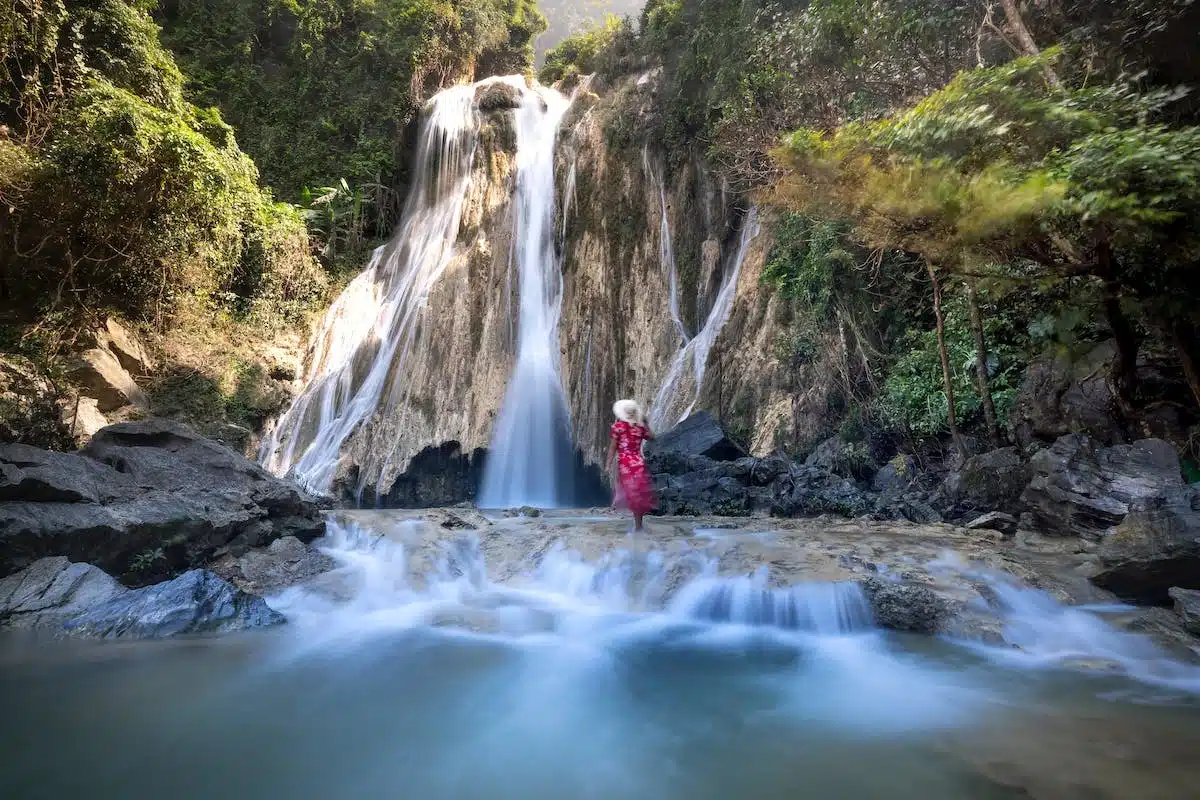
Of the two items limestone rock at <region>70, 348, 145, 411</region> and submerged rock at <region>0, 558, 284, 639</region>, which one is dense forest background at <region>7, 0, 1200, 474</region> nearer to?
limestone rock at <region>70, 348, 145, 411</region>

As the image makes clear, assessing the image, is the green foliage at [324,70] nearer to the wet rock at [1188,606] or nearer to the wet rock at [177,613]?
the wet rock at [177,613]

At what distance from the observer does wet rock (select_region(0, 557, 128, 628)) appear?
4.84 meters

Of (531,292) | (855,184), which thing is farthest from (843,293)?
(531,292)

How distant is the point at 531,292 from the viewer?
16.2 m

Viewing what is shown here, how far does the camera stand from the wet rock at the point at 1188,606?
13.6ft

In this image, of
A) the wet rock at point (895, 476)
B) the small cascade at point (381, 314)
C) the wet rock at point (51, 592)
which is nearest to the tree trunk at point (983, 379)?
the wet rock at point (895, 476)

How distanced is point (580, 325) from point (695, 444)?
18.9ft

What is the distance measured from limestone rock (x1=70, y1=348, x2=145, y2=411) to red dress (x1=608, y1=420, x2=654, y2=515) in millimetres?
10649

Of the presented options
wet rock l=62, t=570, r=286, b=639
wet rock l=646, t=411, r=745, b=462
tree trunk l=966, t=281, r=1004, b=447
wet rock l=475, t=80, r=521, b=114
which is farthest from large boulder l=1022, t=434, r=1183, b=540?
wet rock l=475, t=80, r=521, b=114

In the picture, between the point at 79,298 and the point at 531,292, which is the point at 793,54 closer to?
the point at 531,292

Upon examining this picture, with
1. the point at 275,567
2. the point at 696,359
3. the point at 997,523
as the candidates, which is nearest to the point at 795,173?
the point at 997,523

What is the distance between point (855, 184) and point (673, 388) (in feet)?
25.4

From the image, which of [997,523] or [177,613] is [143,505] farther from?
[997,523]

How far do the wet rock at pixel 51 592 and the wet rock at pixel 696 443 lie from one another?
23.5ft
